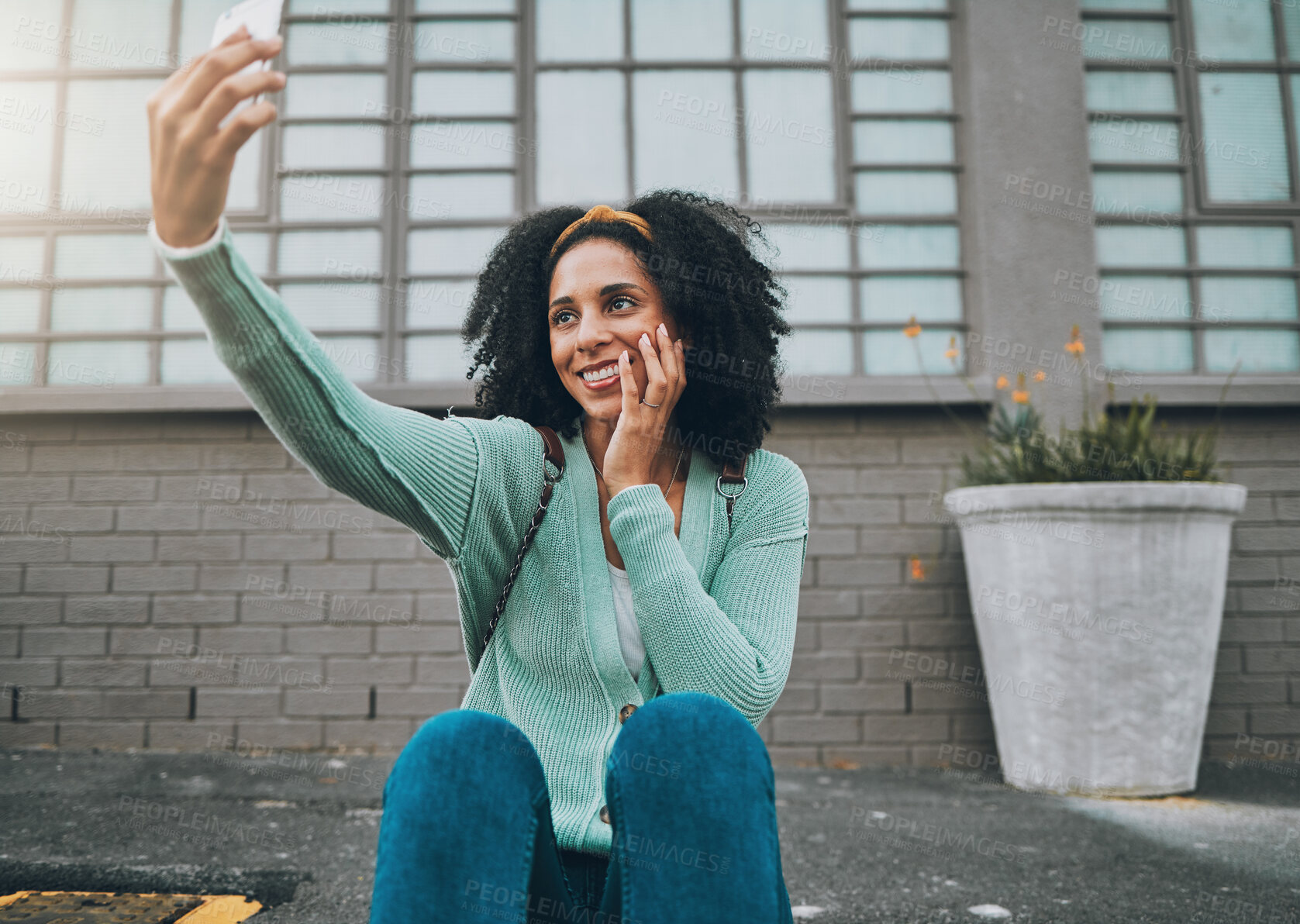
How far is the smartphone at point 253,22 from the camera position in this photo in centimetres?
92

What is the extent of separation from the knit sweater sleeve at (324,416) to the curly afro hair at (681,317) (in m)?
0.40

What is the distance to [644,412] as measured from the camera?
1.48 metres

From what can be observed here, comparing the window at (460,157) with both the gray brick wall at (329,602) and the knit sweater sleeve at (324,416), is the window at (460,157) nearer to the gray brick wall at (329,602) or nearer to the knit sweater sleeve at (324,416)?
the gray brick wall at (329,602)

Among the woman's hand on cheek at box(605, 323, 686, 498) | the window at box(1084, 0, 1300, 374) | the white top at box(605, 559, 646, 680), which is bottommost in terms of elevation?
the white top at box(605, 559, 646, 680)

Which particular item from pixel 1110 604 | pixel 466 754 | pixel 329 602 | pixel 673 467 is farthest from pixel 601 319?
pixel 329 602

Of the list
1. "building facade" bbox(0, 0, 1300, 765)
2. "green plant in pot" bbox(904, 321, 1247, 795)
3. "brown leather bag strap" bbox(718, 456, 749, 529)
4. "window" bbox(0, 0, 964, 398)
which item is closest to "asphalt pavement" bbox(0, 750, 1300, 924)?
"green plant in pot" bbox(904, 321, 1247, 795)

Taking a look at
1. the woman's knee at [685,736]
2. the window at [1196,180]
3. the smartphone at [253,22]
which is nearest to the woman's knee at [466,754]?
the woman's knee at [685,736]

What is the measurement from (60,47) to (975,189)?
169 inches

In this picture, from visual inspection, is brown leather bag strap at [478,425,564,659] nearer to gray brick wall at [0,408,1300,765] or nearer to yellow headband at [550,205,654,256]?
yellow headband at [550,205,654,256]

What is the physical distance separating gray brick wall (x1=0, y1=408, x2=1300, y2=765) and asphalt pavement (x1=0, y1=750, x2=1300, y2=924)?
20 cm

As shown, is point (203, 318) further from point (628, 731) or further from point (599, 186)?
point (599, 186)

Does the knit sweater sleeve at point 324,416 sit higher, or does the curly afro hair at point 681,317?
the curly afro hair at point 681,317

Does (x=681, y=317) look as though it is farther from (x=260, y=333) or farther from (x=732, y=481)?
(x=260, y=333)

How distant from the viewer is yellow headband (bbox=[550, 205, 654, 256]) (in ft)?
5.46
